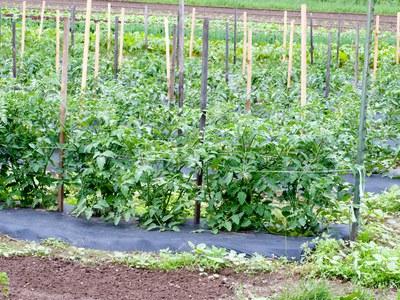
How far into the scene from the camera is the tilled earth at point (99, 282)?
18.1 ft

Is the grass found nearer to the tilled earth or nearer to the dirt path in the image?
the dirt path

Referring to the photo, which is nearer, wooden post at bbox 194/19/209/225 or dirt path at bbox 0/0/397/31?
wooden post at bbox 194/19/209/225

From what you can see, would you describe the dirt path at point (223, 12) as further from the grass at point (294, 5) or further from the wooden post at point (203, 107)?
the wooden post at point (203, 107)

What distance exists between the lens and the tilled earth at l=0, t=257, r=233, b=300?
5.51 m

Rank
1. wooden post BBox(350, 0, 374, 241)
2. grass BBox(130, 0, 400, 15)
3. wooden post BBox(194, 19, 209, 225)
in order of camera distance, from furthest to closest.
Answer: grass BBox(130, 0, 400, 15) → wooden post BBox(194, 19, 209, 225) → wooden post BBox(350, 0, 374, 241)

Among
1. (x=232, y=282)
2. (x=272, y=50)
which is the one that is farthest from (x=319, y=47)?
(x=232, y=282)

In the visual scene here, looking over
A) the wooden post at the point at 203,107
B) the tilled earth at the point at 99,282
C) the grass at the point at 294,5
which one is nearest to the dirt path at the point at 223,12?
the grass at the point at 294,5

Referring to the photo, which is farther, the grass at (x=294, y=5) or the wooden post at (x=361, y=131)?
the grass at (x=294, y=5)

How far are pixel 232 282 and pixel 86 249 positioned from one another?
4.20 feet

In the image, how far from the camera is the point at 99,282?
227 inches

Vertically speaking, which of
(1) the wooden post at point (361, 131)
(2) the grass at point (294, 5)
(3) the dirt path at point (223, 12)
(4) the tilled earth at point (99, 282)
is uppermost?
(2) the grass at point (294, 5)

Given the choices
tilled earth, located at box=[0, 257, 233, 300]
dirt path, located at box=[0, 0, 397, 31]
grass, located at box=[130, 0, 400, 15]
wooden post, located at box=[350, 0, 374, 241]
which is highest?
grass, located at box=[130, 0, 400, 15]

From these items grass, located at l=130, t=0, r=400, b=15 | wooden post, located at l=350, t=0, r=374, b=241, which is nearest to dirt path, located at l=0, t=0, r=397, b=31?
grass, located at l=130, t=0, r=400, b=15

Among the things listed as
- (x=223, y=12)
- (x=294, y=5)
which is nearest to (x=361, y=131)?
(x=223, y=12)
